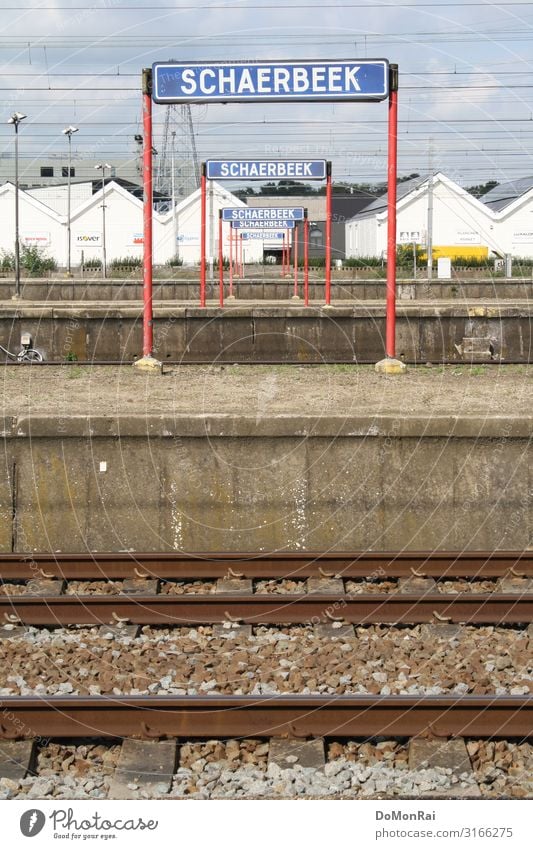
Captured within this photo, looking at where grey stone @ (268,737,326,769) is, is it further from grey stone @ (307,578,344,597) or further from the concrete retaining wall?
the concrete retaining wall

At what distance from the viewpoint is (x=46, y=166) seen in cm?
8200

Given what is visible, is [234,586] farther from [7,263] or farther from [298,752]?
[7,263]

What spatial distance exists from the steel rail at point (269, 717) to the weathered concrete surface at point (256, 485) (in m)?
3.56

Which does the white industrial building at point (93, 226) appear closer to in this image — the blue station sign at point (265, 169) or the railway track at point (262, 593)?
the blue station sign at point (265, 169)

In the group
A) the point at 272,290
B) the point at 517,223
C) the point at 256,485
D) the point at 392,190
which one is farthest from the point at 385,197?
the point at 256,485

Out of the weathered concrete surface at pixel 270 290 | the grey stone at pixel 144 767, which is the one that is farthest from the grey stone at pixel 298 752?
the weathered concrete surface at pixel 270 290

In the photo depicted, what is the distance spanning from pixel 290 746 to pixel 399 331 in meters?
14.4

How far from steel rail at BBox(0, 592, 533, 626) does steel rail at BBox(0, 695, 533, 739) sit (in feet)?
5.54

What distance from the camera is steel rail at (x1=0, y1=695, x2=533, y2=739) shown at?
18.3 ft

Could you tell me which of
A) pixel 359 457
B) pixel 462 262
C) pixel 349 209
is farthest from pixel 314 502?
pixel 349 209

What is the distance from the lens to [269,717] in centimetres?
567

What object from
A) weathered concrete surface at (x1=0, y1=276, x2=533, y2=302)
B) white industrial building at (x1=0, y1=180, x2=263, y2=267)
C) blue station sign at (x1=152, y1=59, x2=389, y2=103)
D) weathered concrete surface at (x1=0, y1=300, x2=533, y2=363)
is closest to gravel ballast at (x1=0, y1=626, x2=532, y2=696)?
blue station sign at (x1=152, y1=59, x2=389, y2=103)

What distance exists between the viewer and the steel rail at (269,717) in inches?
219

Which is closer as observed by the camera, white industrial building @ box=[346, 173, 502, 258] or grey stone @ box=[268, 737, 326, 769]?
grey stone @ box=[268, 737, 326, 769]
